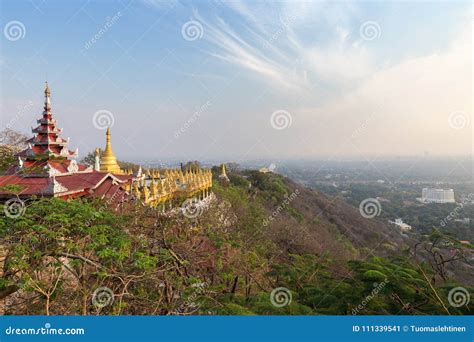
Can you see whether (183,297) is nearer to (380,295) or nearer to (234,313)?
(234,313)

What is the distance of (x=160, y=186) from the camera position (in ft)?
35.8

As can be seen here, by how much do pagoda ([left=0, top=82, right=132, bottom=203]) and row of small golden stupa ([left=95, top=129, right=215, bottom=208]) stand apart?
541 mm

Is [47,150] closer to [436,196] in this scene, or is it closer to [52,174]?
[52,174]

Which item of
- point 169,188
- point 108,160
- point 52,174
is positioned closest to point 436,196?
point 169,188

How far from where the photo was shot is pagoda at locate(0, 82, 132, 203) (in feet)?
26.6

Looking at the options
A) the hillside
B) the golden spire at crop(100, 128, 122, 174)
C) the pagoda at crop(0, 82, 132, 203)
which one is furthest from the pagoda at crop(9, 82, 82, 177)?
the hillside

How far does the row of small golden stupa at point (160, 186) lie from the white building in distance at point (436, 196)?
39.8 ft

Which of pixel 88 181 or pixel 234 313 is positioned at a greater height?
pixel 88 181

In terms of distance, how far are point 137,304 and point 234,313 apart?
1.56 m

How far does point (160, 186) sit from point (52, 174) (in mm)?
3262

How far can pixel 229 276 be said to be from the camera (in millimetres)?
5629

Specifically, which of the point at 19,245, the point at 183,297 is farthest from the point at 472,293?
the point at 19,245

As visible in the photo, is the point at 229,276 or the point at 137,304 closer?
the point at 137,304

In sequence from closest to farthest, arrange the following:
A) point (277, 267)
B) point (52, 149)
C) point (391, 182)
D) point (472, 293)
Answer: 1. point (472, 293)
2. point (277, 267)
3. point (52, 149)
4. point (391, 182)
